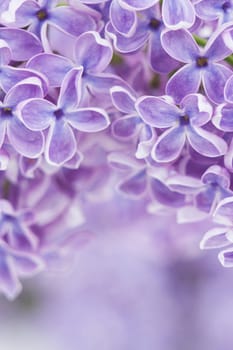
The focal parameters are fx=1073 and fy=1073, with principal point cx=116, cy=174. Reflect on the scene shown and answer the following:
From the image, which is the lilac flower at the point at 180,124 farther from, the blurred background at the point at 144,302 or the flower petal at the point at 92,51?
the blurred background at the point at 144,302

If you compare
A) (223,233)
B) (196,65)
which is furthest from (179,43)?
(223,233)

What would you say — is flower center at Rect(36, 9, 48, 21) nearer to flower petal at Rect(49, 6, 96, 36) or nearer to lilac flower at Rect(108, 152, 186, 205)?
flower petal at Rect(49, 6, 96, 36)

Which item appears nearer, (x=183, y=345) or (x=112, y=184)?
(x=112, y=184)

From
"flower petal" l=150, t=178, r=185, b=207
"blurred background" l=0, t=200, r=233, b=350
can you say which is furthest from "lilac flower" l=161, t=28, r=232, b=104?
"blurred background" l=0, t=200, r=233, b=350

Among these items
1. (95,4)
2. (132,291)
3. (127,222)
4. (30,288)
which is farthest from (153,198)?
(30,288)

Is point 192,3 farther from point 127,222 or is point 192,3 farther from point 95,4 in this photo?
point 127,222

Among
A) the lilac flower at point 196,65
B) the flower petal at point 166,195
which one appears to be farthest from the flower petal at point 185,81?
the flower petal at point 166,195
